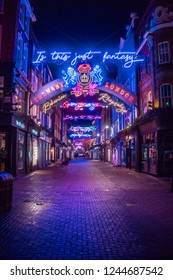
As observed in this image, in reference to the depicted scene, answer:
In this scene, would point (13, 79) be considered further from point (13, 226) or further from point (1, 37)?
point (13, 226)

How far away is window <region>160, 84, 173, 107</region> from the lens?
59.6 feet

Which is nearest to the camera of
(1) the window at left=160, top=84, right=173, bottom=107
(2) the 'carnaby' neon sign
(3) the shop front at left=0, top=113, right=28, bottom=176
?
(3) the shop front at left=0, top=113, right=28, bottom=176

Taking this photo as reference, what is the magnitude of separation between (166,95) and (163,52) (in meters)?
3.91

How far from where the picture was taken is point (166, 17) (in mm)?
18391

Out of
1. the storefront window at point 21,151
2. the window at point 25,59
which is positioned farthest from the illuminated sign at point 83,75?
the storefront window at point 21,151

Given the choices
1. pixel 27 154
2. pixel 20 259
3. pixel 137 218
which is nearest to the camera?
pixel 20 259

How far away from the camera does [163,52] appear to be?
18.9m

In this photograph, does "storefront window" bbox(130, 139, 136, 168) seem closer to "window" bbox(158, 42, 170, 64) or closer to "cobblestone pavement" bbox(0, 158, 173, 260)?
"window" bbox(158, 42, 170, 64)

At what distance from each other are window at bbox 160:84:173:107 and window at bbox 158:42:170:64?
229 cm

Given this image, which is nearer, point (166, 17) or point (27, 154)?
point (166, 17)

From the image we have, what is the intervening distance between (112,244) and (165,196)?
6.36 metres

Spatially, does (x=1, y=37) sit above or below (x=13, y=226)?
above

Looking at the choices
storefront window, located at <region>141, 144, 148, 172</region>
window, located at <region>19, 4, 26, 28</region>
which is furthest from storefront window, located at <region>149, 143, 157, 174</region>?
window, located at <region>19, 4, 26, 28</region>
